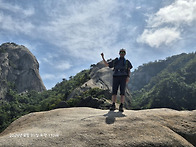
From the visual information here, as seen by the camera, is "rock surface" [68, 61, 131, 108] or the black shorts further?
"rock surface" [68, 61, 131, 108]

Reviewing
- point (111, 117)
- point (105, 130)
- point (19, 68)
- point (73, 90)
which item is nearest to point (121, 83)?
point (111, 117)

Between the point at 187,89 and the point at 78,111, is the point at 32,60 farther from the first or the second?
the point at 78,111

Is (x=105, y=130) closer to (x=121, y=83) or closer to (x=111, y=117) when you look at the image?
(x=111, y=117)

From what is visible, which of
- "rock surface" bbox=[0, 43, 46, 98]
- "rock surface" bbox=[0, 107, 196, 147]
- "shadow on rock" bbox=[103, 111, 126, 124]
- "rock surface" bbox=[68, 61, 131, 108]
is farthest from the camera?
"rock surface" bbox=[0, 43, 46, 98]

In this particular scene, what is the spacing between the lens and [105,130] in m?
5.57

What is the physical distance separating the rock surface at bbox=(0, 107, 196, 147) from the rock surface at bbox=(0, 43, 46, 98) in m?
92.5

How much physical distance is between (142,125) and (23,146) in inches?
139

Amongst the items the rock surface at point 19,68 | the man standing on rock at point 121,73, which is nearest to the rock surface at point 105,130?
the man standing on rock at point 121,73

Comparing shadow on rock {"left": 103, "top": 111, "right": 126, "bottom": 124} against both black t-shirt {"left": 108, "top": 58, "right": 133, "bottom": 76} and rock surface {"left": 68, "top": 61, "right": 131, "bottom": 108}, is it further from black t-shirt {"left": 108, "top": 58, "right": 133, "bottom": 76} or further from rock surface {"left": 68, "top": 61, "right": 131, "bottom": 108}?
rock surface {"left": 68, "top": 61, "right": 131, "bottom": 108}

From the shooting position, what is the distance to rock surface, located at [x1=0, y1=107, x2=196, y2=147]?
4836 mm

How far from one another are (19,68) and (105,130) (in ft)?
353

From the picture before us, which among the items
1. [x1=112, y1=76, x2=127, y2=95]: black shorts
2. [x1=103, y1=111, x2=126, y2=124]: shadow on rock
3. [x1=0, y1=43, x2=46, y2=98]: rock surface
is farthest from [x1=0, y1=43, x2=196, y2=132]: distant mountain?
[x1=103, y1=111, x2=126, y2=124]: shadow on rock

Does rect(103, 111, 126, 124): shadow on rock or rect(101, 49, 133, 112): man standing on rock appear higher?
rect(101, 49, 133, 112): man standing on rock

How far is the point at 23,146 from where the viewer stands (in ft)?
14.4
